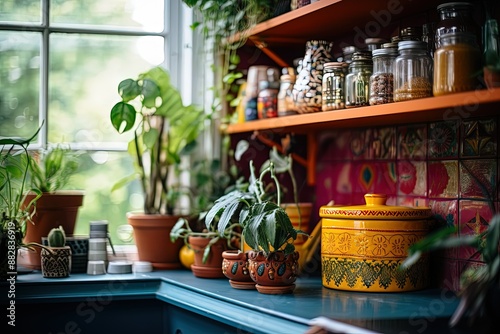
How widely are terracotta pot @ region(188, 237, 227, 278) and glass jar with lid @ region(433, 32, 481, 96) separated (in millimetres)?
930

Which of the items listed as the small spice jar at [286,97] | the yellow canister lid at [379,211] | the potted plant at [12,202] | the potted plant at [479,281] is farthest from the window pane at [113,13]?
the potted plant at [479,281]

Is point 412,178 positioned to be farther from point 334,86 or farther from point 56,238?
point 56,238

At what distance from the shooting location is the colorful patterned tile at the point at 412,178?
219cm

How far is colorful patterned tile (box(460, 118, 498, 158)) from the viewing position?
1.94 meters

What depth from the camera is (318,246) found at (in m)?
2.49

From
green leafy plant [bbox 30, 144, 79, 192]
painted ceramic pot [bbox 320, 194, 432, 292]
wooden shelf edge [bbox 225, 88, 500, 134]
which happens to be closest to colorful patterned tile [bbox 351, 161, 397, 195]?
wooden shelf edge [bbox 225, 88, 500, 134]

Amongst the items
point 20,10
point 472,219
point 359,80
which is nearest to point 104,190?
point 20,10

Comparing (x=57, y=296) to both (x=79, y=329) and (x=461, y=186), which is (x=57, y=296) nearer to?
(x=79, y=329)

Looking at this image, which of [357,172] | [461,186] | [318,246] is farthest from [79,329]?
[461,186]

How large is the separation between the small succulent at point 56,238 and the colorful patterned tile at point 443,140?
45.6 inches

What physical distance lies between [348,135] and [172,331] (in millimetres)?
849

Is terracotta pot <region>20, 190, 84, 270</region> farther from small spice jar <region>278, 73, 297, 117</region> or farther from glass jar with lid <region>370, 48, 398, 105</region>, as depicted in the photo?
glass jar with lid <region>370, 48, 398, 105</region>

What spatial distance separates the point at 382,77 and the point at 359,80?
11 centimetres

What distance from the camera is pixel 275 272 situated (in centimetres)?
201
